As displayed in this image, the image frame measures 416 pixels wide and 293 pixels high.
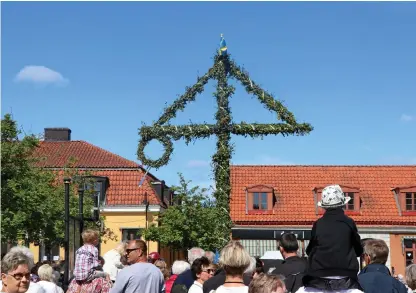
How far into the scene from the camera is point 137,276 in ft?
27.7

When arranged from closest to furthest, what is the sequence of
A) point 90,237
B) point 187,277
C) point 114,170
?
point 187,277
point 90,237
point 114,170

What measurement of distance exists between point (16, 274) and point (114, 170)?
141 feet

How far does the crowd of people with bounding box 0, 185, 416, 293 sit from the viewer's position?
6113mm

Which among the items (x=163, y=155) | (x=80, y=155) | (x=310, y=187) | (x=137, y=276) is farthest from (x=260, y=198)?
(x=137, y=276)

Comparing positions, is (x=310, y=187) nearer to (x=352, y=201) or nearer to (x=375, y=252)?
(x=352, y=201)

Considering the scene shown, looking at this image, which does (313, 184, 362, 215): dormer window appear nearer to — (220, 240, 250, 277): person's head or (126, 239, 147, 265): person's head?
(126, 239, 147, 265): person's head

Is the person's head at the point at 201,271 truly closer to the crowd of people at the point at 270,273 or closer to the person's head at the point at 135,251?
the crowd of people at the point at 270,273

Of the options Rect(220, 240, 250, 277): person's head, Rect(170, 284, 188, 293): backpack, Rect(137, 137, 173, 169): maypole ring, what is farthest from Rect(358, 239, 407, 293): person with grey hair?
Rect(137, 137, 173, 169): maypole ring

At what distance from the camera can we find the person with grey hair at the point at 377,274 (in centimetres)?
750

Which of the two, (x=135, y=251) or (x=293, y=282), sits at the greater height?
(x=135, y=251)

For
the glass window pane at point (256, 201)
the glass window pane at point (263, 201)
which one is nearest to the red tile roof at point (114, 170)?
the glass window pane at point (256, 201)

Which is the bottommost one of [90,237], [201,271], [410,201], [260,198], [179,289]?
[179,289]

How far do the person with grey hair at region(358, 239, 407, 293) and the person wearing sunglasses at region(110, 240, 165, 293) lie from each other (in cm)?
231

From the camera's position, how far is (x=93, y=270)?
10.6m
